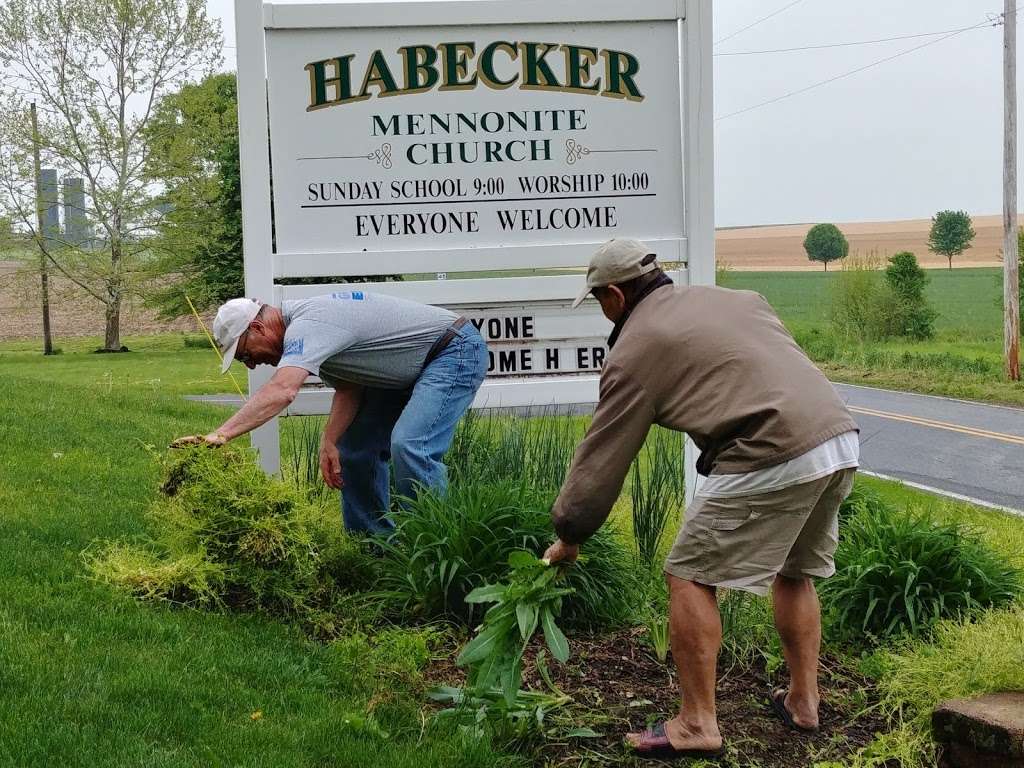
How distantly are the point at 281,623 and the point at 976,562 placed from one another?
3012 mm

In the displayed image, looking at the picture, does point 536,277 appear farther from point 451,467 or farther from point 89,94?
point 89,94

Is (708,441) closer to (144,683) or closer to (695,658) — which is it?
(695,658)

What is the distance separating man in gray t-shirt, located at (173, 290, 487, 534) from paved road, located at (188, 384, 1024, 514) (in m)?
4.53

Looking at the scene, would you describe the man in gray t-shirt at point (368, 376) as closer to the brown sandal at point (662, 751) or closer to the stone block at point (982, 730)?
the brown sandal at point (662, 751)

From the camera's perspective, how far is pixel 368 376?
5.49 m

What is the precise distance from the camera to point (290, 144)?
637 centimetres

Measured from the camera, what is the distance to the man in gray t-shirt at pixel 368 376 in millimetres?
5059

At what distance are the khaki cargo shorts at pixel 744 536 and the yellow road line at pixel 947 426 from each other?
462 inches

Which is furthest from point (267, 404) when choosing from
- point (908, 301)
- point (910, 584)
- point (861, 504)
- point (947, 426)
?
point (908, 301)

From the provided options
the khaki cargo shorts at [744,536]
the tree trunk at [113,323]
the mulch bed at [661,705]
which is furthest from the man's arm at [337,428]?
the tree trunk at [113,323]

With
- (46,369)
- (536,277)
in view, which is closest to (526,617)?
(536,277)

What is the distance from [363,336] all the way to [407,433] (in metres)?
0.50

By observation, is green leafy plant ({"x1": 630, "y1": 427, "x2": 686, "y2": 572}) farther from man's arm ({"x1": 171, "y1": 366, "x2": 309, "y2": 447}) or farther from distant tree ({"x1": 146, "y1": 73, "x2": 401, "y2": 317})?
distant tree ({"x1": 146, "y1": 73, "x2": 401, "y2": 317})

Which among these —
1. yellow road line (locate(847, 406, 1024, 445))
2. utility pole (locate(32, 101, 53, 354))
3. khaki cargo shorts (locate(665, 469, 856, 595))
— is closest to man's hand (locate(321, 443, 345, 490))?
khaki cargo shorts (locate(665, 469, 856, 595))
